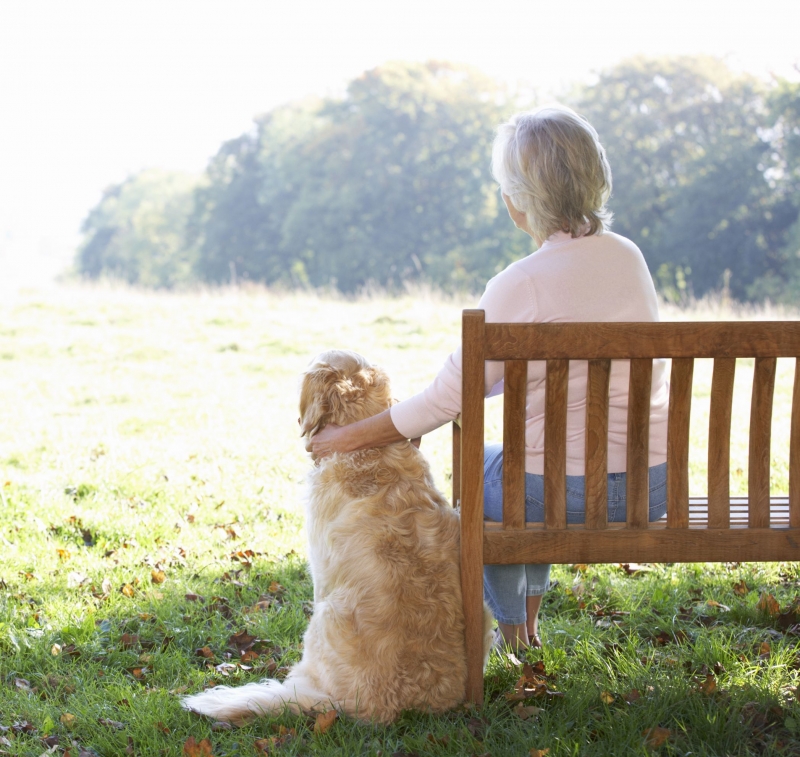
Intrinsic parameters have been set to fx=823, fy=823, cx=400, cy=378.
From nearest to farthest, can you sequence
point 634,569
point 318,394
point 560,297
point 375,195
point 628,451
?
point 628,451 < point 560,297 < point 318,394 < point 634,569 < point 375,195

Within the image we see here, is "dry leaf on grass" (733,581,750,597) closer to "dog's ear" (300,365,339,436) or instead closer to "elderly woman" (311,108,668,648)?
"elderly woman" (311,108,668,648)

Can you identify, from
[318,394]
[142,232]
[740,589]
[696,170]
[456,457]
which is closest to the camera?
[318,394]

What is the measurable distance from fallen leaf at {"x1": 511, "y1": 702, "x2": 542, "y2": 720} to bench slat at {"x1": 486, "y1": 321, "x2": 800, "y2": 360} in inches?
48.2

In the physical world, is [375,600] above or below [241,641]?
above

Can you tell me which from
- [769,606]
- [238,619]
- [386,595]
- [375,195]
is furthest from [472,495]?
[375,195]

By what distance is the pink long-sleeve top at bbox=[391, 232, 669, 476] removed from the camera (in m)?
2.81

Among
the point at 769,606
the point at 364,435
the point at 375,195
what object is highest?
the point at 375,195

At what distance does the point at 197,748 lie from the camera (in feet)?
8.69

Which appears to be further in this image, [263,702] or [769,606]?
[769,606]

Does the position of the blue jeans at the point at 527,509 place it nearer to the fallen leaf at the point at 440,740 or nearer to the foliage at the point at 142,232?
the fallen leaf at the point at 440,740

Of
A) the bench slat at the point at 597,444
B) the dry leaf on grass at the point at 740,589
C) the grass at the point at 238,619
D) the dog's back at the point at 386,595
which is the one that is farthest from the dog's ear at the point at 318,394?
the dry leaf on grass at the point at 740,589

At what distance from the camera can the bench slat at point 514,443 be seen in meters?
2.64

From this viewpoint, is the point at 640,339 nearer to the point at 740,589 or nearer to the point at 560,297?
the point at 560,297

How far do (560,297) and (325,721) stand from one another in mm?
1613
